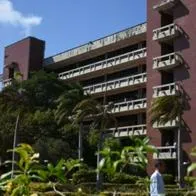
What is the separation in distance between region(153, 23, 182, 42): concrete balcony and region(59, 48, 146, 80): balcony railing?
136 inches

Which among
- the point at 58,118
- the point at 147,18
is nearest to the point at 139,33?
the point at 147,18

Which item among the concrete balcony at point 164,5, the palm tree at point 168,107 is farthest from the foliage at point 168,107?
the concrete balcony at point 164,5

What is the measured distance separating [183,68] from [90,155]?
12.1 m

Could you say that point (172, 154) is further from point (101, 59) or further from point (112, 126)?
point (101, 59)

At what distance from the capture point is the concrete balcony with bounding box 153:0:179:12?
40.8 metres

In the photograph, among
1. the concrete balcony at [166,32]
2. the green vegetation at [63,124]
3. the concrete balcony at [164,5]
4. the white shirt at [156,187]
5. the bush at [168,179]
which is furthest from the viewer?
the concrete balcony at [164,5]

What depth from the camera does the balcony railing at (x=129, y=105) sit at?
44281 mm

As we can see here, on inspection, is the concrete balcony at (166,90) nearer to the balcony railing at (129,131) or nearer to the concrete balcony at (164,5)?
the balcony railing at (129,131)

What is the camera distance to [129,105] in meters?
45.7

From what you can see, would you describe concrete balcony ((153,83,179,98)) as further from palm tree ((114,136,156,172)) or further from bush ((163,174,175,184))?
palm tree ((114,136,156,172))

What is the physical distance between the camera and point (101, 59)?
176 ft

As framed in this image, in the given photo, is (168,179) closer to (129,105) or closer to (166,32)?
(129,105)

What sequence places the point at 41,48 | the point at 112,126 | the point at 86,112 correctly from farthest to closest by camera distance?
the point at 41,48 < the point at 112,126 < the point at 86,112

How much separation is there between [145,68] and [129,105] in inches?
163
